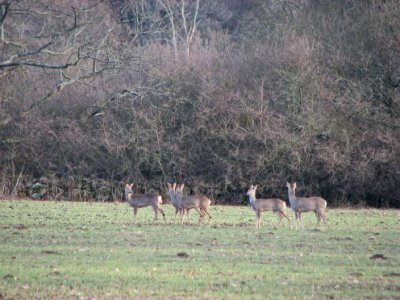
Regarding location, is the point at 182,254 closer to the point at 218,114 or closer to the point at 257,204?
the point at 257,204

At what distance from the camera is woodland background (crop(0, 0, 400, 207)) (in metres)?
29.5

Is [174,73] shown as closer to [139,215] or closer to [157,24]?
[139,215]

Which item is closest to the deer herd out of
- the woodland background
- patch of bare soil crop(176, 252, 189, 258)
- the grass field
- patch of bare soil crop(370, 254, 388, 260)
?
the grass field

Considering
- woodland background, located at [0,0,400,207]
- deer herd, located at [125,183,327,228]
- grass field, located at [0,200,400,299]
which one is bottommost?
grass field, located at [0,200,400,299]

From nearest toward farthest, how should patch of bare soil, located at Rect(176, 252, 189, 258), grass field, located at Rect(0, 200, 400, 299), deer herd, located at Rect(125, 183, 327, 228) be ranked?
1. grass field, located at Rect(0, 200, 400, 299)
2. patch of bare soil, located at Rect(176, 252, 189, 258)
3. deer herd, located at Rect(125, 183, 327, 228)

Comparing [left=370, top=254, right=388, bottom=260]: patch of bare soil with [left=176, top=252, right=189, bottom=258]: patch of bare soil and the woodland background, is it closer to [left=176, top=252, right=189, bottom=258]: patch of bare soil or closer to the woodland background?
[left=176, top=252, right=189, bottom=258]: patch of bare soil

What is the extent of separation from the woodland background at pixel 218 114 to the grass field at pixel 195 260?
10165 millimetres

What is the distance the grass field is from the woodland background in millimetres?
10165

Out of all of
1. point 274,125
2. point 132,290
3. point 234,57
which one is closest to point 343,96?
point 274,125

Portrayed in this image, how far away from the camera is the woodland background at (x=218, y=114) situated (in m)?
29.5

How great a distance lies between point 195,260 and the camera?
41.0 feet

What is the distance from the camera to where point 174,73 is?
3192cm

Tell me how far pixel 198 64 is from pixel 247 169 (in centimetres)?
488

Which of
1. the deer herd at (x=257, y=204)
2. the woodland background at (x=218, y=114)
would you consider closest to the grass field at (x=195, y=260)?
the deer herd at (x=257, y=204)
